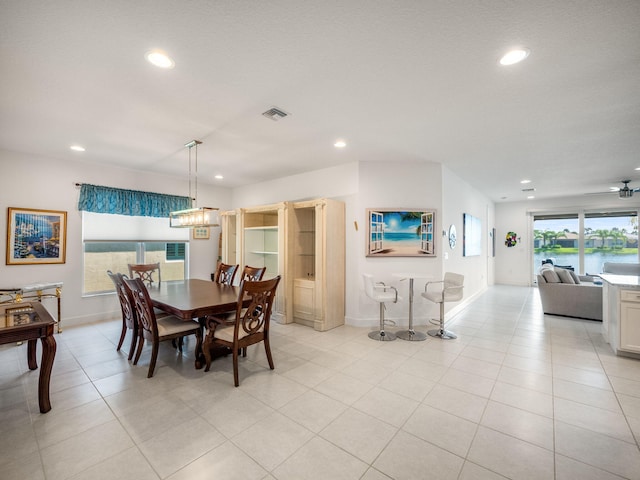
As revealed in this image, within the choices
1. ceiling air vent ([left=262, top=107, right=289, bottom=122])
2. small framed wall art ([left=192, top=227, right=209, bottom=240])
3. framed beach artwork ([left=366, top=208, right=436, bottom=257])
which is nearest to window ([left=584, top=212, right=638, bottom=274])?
framed beach artwork ([left=366, top=208, right=436, bottom=257])

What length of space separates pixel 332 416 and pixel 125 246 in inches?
191

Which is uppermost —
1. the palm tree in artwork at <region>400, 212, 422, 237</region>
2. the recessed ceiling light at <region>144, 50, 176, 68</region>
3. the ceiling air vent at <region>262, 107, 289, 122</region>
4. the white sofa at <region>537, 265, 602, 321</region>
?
the ceiling air vent at <region>262, 107, 289, 122</region>

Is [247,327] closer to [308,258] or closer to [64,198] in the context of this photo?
[308,258]

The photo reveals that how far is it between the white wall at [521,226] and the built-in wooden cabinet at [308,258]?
276 inches

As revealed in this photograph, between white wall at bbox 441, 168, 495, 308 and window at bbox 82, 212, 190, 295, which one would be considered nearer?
window at bbox 82, 212, 190, 295

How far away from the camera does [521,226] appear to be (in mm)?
8711

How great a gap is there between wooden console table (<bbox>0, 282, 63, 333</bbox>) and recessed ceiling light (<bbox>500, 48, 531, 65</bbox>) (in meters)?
5.67

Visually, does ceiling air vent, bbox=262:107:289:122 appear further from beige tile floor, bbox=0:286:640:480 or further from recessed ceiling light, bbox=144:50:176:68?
beige tile floor, bbox=0:286:640:480

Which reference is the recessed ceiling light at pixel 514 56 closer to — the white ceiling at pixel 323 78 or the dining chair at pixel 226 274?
the white ceiling at pixel 323 78

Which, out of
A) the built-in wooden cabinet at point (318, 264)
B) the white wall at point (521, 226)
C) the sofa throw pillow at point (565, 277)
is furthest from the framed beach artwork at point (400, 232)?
the white wall at point (521, 226)

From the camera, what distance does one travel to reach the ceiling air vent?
2.77m

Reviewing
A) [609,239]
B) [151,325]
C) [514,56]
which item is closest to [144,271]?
[151,325]

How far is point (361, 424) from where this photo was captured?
6.88 feet

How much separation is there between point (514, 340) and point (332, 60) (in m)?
4.18
